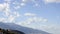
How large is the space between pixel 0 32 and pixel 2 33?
2572 millimetres

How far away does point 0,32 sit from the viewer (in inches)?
6550

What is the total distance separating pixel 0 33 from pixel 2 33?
10.5 feet

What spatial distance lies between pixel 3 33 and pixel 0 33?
158 inches

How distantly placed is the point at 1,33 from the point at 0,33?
3.27m

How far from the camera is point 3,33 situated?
169125 millimetres

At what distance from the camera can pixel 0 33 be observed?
543ft

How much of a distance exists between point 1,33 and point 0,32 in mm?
2566

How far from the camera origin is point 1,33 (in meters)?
169

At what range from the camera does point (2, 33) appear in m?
168

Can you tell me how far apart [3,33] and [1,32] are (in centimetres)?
168

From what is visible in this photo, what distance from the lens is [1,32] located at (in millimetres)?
169500

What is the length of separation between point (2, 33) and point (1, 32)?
57.4 inches
